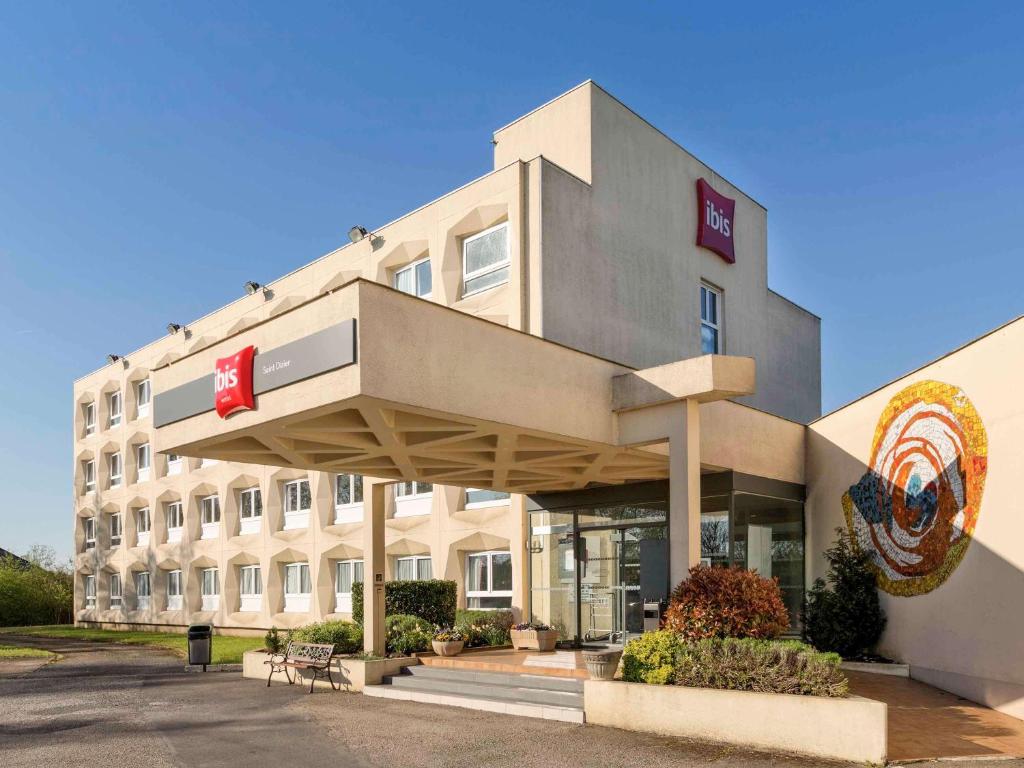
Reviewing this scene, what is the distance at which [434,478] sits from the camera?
1800cm

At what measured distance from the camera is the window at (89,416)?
4447cm

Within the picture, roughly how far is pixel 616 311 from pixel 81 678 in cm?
1428

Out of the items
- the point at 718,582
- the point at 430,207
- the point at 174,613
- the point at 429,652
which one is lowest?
the point at 174,613

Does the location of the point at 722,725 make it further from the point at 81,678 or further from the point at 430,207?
the point at 430,207

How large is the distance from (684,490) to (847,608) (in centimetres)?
575

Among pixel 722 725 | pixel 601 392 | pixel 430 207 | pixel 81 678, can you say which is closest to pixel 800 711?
pixel 722 725

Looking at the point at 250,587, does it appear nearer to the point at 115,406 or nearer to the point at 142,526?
the point at 142,526

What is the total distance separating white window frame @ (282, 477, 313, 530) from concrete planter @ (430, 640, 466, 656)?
43.0 feet

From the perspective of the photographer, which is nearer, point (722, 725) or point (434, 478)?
point (722, 725)

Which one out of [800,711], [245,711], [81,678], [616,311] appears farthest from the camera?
[616,311]

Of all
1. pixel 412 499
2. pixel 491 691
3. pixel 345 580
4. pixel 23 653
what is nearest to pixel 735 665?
pixel 491 691

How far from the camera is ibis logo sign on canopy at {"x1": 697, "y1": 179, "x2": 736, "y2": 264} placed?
25.0 metres

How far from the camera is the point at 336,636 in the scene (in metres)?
17.4

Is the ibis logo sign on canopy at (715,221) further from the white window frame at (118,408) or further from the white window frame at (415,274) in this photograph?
the white window frame at (118,408)
